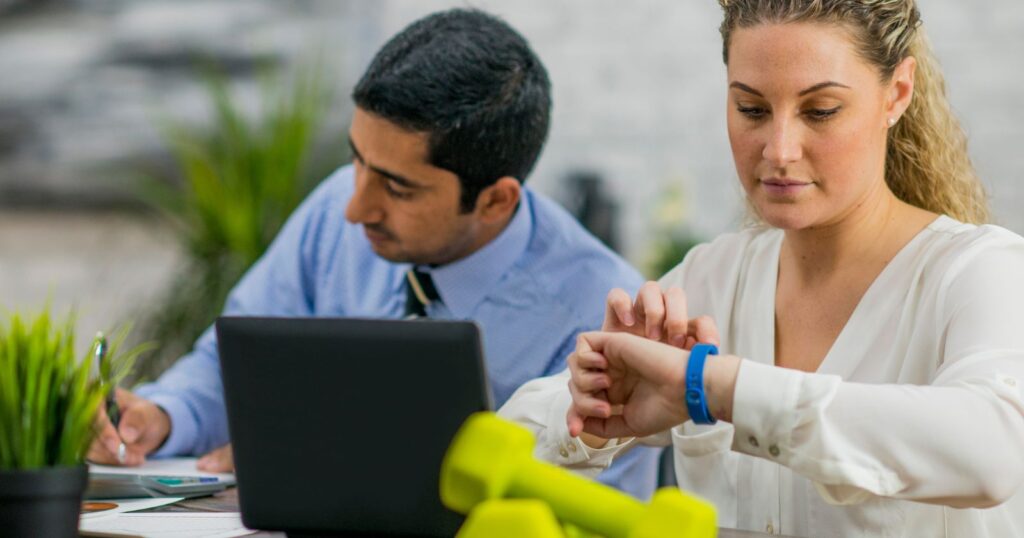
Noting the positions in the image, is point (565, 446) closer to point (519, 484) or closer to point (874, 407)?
point (874, 407)

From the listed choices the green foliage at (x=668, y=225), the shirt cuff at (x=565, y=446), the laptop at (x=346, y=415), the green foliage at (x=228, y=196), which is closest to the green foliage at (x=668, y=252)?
the green foliage at (x=668, y=225)

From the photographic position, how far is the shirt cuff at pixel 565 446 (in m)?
1.57

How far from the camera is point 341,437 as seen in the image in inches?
47.9

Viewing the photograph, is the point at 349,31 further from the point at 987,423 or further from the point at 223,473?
the point at 987,423

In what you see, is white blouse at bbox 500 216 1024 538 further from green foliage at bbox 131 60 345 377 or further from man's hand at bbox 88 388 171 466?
green foliage at bbox 131 60 345 377

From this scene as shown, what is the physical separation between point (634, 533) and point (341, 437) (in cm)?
49

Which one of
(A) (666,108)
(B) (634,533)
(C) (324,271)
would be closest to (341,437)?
(B) (634,533)

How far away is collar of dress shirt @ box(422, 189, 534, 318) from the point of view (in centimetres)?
222

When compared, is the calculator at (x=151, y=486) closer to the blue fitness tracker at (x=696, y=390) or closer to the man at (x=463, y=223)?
the man at (x=463, y=223)

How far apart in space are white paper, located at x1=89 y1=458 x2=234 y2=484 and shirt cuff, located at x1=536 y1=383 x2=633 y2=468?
18.1 inches

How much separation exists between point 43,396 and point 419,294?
Result: 1162 mm

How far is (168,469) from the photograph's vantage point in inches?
75.8

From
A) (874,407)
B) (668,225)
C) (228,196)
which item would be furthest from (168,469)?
(668,225)

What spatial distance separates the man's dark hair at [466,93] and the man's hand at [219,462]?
0.60 m
